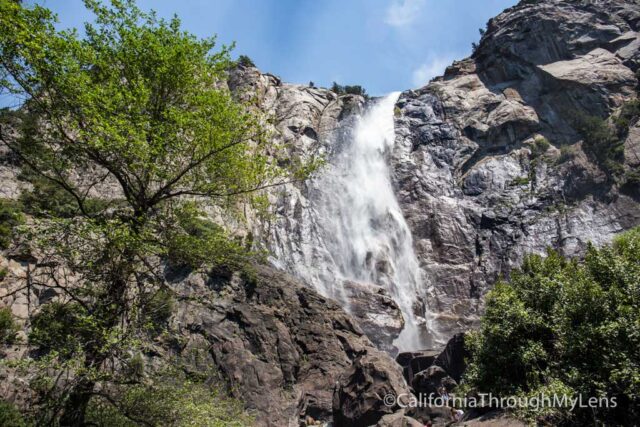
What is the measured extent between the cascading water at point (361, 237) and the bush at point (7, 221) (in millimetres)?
22738

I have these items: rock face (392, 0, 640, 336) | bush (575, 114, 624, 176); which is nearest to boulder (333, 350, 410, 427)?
rock face (392, 0, 640, 336)

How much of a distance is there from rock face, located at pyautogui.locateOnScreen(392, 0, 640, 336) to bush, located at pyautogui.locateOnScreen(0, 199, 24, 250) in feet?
123

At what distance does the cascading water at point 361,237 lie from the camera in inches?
1764

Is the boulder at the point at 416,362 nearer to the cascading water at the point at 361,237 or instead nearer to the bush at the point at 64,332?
the cascading water at the point at 361,237

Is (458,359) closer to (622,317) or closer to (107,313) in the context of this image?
(622,317)

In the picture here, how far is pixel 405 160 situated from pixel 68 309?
55933 mm

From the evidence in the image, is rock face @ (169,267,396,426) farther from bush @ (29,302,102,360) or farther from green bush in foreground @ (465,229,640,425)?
bush @ (29,302,102,360)

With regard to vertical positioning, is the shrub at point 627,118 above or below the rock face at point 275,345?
above

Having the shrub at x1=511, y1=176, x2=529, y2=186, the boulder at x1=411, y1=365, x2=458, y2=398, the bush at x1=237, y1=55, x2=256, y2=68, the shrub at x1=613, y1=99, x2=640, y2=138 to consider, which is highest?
the bush at x1=237, y1=55, x2=256, y2=68

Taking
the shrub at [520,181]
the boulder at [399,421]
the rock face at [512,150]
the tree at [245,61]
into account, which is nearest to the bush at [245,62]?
the tree at [245,61]

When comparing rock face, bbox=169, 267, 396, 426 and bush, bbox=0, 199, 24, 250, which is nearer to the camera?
bush, bbox=0, 199, 24, 250

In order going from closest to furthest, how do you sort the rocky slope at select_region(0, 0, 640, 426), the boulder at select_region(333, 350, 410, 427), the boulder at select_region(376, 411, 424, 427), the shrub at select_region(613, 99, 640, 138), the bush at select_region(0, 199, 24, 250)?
the boulder at select_region(376, 411, 424, 427) < the boulder at select_region(333, 350, 410, 427) < the bush at select_region(0, 199, 24, 250) < the rocky slope at select_region(0, 0, 640, 426) < the shrub at select_region(613, 99, 640, 138)

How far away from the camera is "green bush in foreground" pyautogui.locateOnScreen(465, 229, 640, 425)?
13.2m

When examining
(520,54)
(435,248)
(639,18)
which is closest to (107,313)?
(435,248)
